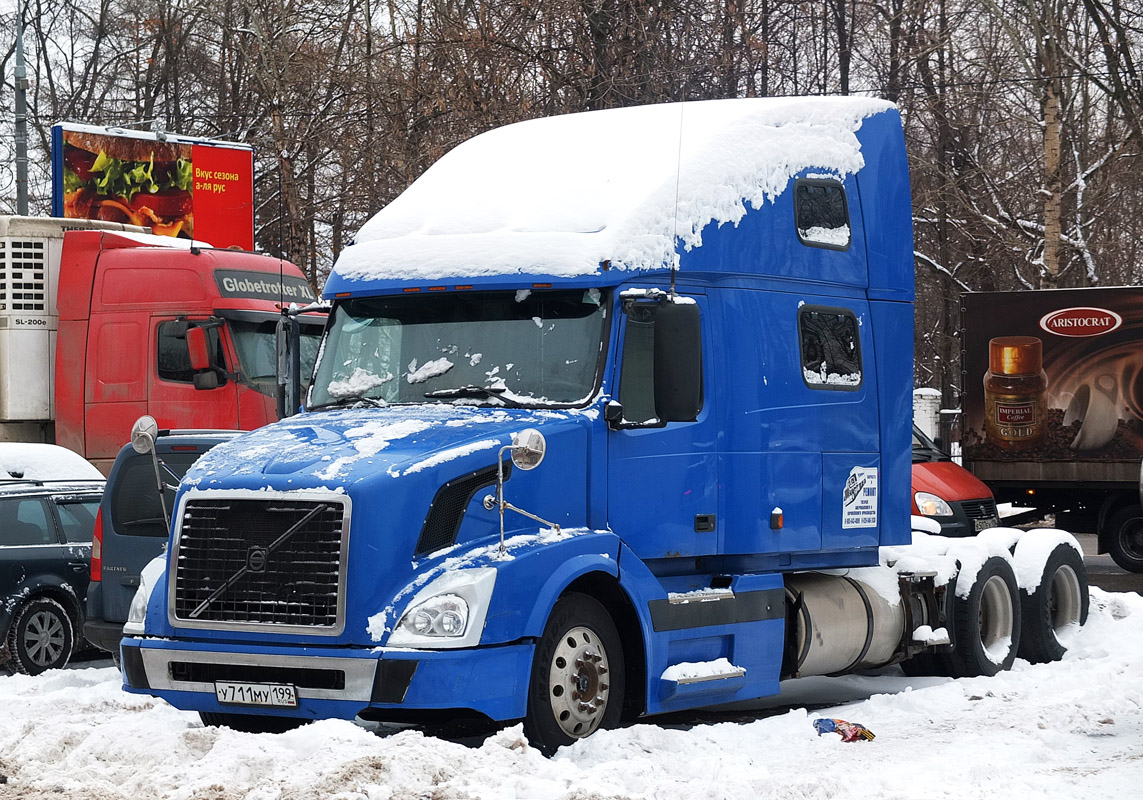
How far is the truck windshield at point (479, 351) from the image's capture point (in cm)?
890

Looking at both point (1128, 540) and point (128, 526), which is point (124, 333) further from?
point (1128, 540)

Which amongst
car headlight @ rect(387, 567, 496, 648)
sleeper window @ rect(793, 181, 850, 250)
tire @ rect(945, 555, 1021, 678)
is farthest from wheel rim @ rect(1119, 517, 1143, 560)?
car headlight @ rect(387, 567, 496, 648)

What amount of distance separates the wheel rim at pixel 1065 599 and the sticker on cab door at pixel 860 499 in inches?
105

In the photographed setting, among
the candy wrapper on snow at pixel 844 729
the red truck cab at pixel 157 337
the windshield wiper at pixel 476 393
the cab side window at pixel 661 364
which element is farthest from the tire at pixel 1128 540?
the windshield wiper at pixel 476 393

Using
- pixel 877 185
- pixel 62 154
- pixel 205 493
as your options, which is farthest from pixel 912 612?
pixel 62 154

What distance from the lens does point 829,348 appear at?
10.6 meters

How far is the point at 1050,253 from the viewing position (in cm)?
2833

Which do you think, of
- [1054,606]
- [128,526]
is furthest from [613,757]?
[1054,606]

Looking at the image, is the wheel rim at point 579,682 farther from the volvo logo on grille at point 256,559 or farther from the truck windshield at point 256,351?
the truck windshield at point 256,351

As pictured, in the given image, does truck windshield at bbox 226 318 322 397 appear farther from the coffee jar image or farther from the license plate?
the license plate

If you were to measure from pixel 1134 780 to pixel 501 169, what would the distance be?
492cm

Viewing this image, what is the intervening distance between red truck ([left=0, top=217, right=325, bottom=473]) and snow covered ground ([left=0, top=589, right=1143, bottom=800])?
285 inches

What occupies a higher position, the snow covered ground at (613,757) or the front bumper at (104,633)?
the front bumper at (104,633)

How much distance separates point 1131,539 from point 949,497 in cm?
449
